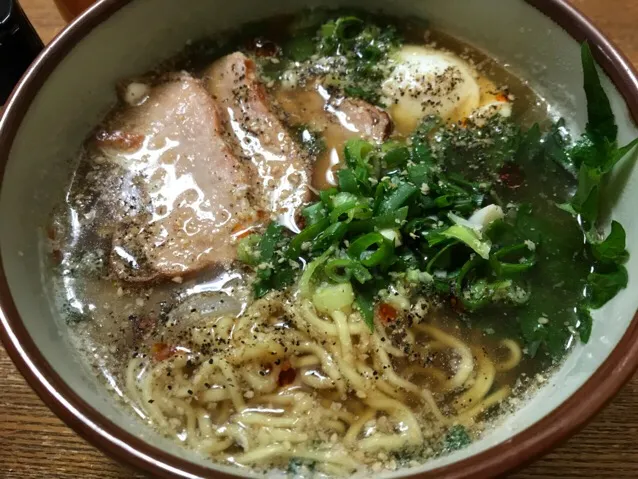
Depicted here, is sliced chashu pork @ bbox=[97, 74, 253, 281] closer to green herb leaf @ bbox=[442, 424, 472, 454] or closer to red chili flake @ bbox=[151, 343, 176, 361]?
red chili flake @ bbox=[151, 343, 176, 361]

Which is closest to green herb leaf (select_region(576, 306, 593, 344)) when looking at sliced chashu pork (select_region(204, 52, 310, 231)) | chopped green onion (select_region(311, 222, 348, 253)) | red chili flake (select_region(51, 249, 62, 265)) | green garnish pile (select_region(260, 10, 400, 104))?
chopped green onion (select_region(311, 222, 348, 253))

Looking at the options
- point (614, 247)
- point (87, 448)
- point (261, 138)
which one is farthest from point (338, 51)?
point (87, 448)

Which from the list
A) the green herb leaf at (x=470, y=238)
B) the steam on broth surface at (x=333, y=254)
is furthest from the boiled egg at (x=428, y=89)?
the green herb leaf at (x=470, y=238)

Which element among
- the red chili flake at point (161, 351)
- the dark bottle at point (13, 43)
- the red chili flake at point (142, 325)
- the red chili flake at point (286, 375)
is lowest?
the red chili flake at point (286, 375)

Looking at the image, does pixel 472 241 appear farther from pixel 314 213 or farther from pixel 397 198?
pixel 314 213

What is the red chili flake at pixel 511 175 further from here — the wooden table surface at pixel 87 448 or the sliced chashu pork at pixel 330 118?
the wooden table surface at pixel 87 448

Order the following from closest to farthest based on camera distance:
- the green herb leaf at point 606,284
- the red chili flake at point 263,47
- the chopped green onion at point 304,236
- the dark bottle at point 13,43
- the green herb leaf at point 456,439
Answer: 1. the green herb leaf at point 456,439
2. the green herb leaf at point 606,284
3. the chopped green onion at point 304,236
4. the dark bottle at point 13,43
5. the red chili flake at point 263,47
